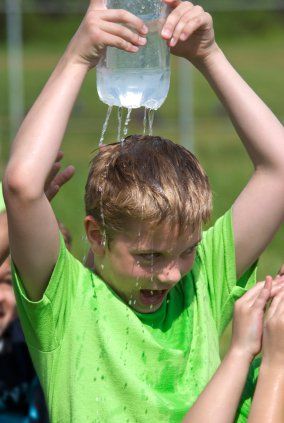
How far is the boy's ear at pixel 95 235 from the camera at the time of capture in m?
3.35

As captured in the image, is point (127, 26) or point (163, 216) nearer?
point (127, 26)

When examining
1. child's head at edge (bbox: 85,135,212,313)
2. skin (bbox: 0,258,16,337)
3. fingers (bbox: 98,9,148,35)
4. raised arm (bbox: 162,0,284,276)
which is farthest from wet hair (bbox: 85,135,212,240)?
skin (bbox: 0,258,16,337)

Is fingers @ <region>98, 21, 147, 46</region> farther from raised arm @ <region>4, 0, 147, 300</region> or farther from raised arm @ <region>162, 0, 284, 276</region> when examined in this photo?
raised arm @ <region>162, 0, 284, 276</region>

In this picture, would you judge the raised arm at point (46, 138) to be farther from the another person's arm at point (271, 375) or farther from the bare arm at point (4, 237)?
the another person's arm at point (271, 375)

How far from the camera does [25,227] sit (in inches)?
120

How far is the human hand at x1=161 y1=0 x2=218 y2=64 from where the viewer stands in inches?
122

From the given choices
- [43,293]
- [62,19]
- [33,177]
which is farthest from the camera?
[62,19]

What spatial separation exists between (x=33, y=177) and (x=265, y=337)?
0.83 m

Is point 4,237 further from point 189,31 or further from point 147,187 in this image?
point 189,31

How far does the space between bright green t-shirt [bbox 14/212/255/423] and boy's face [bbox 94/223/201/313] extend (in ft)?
0.31

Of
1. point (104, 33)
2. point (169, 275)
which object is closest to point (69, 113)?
point (104, 33)

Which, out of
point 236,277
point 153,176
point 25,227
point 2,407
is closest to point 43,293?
point 25,227

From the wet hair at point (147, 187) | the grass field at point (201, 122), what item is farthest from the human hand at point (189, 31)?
the grass field at point (201, 122)

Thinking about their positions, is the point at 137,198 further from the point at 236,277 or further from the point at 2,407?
the point at 2,407
